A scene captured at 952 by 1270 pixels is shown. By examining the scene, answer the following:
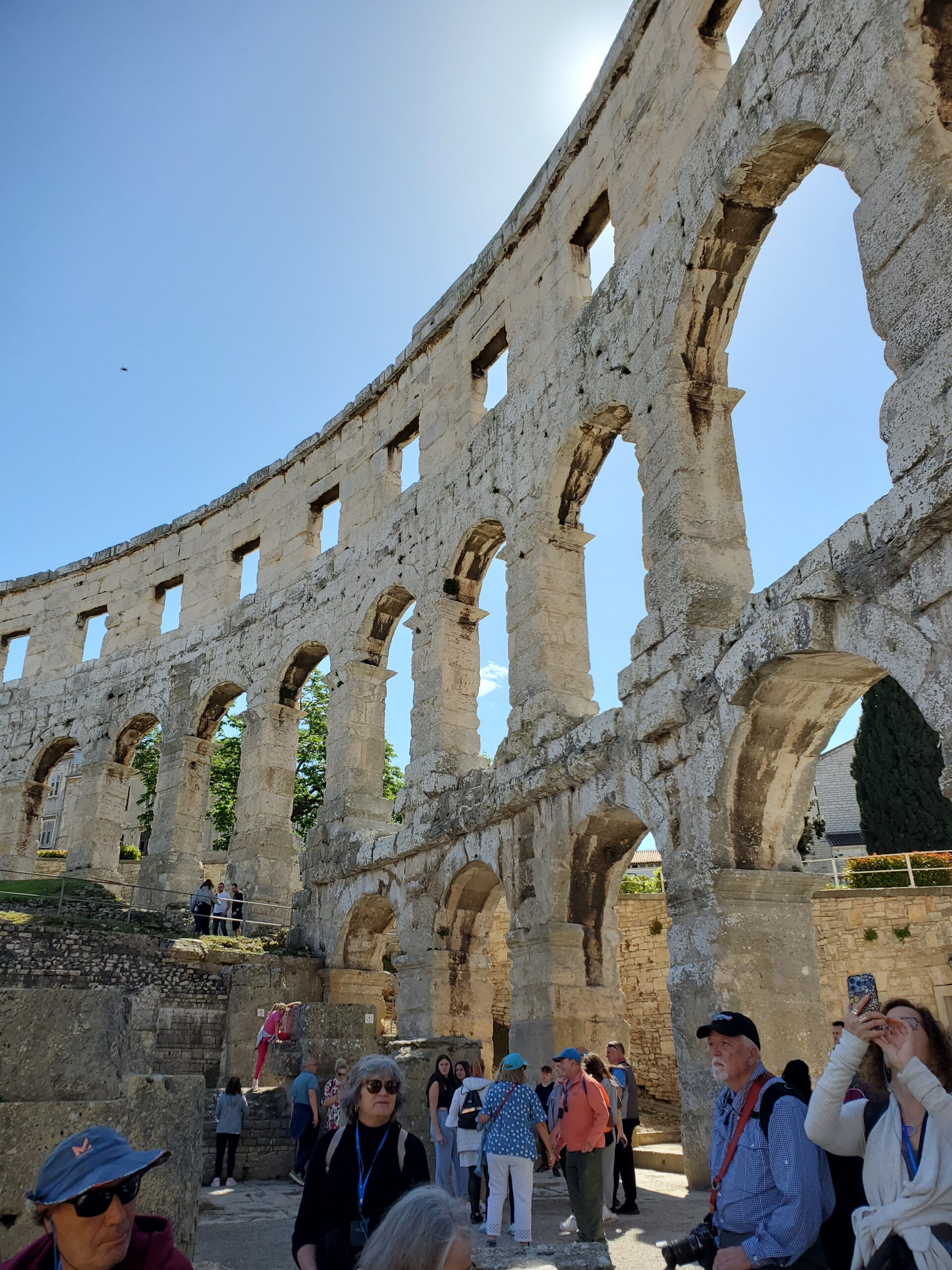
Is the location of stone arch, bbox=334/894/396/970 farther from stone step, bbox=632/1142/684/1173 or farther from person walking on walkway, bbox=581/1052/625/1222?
person walking on walkway, bbox=581/1052/625/1222

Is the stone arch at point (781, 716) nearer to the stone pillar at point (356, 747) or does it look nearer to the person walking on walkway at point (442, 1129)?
the person walking on walkway at point (442, 1129)

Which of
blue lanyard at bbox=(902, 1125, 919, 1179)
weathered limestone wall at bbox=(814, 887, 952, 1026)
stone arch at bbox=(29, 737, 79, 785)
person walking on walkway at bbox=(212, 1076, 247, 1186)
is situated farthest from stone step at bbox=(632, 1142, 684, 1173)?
stone arch at bbox=(29, 737, 79, 785)

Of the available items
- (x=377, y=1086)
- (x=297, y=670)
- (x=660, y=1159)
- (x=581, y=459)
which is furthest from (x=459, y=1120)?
(x=297, y=670)

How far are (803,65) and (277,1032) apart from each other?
917cm

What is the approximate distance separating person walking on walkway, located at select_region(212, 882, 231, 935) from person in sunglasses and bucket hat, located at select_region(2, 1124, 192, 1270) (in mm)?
11632

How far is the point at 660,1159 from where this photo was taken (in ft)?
28.2

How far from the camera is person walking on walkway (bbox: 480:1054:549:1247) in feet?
17.3

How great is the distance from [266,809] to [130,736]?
186 inches

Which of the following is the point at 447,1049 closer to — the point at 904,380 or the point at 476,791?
the point at 476,791

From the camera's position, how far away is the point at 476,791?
10.0 meters

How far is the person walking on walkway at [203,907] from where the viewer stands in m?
13.0

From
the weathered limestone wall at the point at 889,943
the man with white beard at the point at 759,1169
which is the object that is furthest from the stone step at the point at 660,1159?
the man with white beard at the point at 759,1169

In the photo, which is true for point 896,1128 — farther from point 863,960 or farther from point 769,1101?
point 863,960

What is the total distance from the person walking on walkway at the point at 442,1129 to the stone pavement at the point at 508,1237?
0.48 meters
